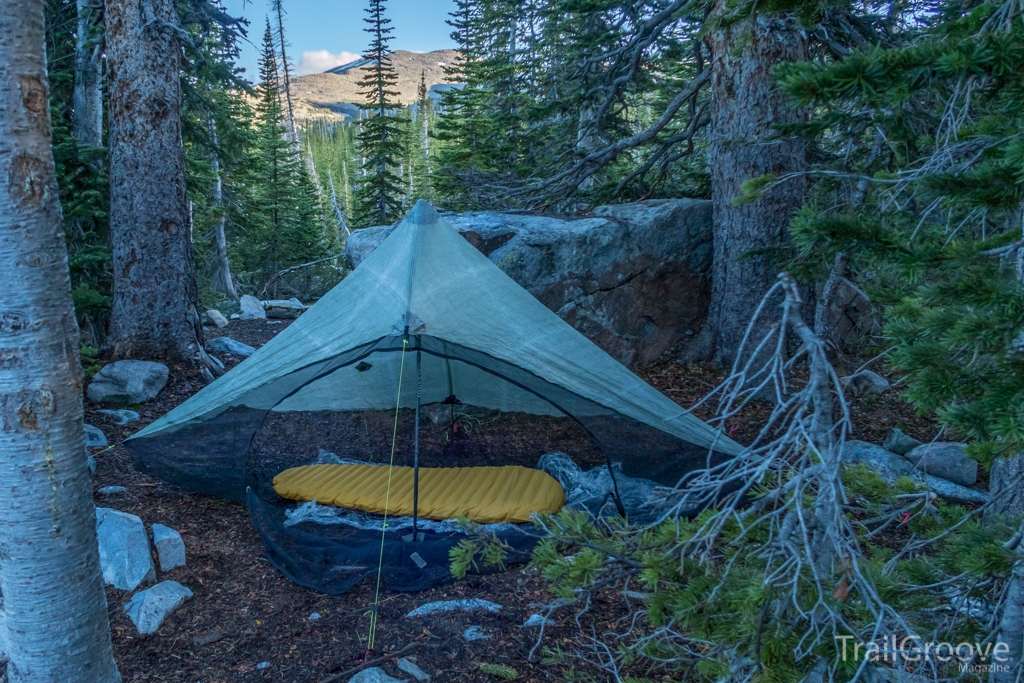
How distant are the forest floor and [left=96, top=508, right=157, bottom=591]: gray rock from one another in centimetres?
7

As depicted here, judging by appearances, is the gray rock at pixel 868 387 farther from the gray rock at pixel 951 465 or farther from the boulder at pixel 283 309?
the boulder at pixel 283 309

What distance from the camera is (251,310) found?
12.1m

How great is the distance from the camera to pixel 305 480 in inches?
186

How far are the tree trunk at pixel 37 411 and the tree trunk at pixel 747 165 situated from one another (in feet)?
16.4

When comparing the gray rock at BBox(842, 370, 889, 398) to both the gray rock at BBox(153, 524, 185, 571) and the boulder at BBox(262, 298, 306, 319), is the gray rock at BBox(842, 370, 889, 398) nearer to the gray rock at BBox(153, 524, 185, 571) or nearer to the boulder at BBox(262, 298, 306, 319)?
the gray rock at BBox(153, 524, 185, 571)

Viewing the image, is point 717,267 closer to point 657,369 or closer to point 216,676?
point 657,369

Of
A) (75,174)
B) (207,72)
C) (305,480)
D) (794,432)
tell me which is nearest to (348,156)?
(207,72)

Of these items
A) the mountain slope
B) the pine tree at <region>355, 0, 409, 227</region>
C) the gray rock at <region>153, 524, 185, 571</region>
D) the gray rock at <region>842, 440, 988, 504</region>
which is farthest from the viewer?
the mountain slope

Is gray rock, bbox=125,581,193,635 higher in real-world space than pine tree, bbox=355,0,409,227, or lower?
lower

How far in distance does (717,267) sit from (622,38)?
112 inches

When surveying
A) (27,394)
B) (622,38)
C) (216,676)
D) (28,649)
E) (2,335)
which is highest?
(622,38)

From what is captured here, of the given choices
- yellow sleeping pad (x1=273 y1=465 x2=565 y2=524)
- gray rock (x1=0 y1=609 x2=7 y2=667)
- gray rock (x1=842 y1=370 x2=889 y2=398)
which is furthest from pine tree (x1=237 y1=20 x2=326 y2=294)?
gray rock (x1=0 y1=609 x2=7 y2=667)

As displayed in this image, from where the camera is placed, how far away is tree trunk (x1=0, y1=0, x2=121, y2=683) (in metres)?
2.00

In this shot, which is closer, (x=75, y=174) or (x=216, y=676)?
(x=216, y=676)
